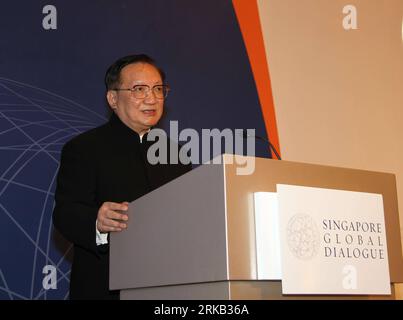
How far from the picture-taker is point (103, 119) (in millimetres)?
2814

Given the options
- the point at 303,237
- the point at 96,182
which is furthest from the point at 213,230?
the point at 96,182

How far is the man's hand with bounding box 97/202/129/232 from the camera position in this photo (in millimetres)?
1425

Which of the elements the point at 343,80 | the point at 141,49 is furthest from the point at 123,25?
the point at 343,80

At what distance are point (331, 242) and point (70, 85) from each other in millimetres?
1996

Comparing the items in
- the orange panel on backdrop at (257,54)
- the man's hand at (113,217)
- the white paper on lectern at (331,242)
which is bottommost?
the white paper on lectern at (331,242)

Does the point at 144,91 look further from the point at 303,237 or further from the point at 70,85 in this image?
the point at 303,237

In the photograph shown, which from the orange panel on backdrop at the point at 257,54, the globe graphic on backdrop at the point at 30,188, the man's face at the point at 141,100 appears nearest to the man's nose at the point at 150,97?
the man's face at the point at 141,100

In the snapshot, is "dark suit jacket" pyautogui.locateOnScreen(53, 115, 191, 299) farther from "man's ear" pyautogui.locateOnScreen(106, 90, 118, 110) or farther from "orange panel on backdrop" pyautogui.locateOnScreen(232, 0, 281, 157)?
"orange panel on backdrop" pyautogui.locateOnScreen(232, 0, 281, 157)

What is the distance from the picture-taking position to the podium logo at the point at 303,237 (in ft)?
3.32

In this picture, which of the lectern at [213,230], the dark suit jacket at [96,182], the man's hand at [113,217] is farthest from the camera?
the dark suit jacket at [96,182]

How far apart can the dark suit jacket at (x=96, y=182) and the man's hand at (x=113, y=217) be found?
0.23 metres

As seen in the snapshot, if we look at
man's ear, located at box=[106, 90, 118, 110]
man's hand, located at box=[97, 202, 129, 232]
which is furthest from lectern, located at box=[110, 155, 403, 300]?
man's ear, located at box=[106, 90, 118, 110]

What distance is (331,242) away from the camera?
1.05 m

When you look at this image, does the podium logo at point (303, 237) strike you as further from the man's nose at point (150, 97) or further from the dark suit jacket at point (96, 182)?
the man's nose at point (150, 97)
